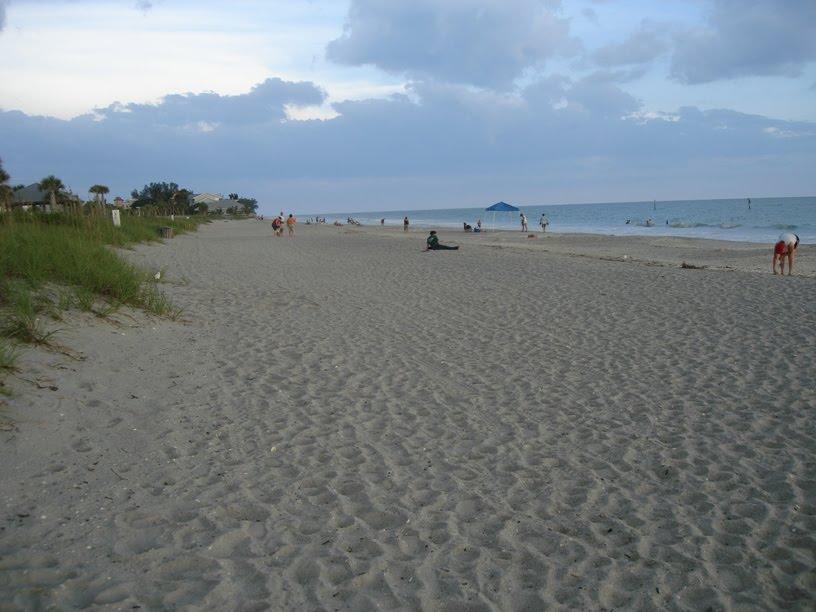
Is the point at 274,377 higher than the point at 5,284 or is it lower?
lower

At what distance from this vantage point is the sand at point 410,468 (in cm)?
290

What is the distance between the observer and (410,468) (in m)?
4.19

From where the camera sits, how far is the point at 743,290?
38.4ft

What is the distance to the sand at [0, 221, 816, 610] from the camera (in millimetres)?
2904

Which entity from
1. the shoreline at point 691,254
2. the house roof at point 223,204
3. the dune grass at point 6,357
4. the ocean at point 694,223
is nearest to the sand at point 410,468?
the dune grass at point 6,357

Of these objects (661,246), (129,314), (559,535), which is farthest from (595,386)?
(661,246)

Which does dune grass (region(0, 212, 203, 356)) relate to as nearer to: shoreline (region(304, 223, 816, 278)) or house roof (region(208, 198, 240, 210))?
shoreline (region(304, 223, 816, 278))

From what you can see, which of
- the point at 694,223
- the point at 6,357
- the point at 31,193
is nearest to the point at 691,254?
the point at 6,357

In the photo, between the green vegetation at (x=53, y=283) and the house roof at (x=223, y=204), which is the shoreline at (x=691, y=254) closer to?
the green vegetation at (x=53, y=283)

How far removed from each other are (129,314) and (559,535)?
6.38 meters

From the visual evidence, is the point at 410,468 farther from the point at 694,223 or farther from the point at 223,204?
the point at 223,204

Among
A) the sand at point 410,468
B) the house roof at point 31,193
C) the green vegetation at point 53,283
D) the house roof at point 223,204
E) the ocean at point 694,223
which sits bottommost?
the sand at point 410,468

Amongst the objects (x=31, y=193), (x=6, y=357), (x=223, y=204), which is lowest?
(x=6, y=357)

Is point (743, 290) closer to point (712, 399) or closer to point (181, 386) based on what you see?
point (712, 399)
